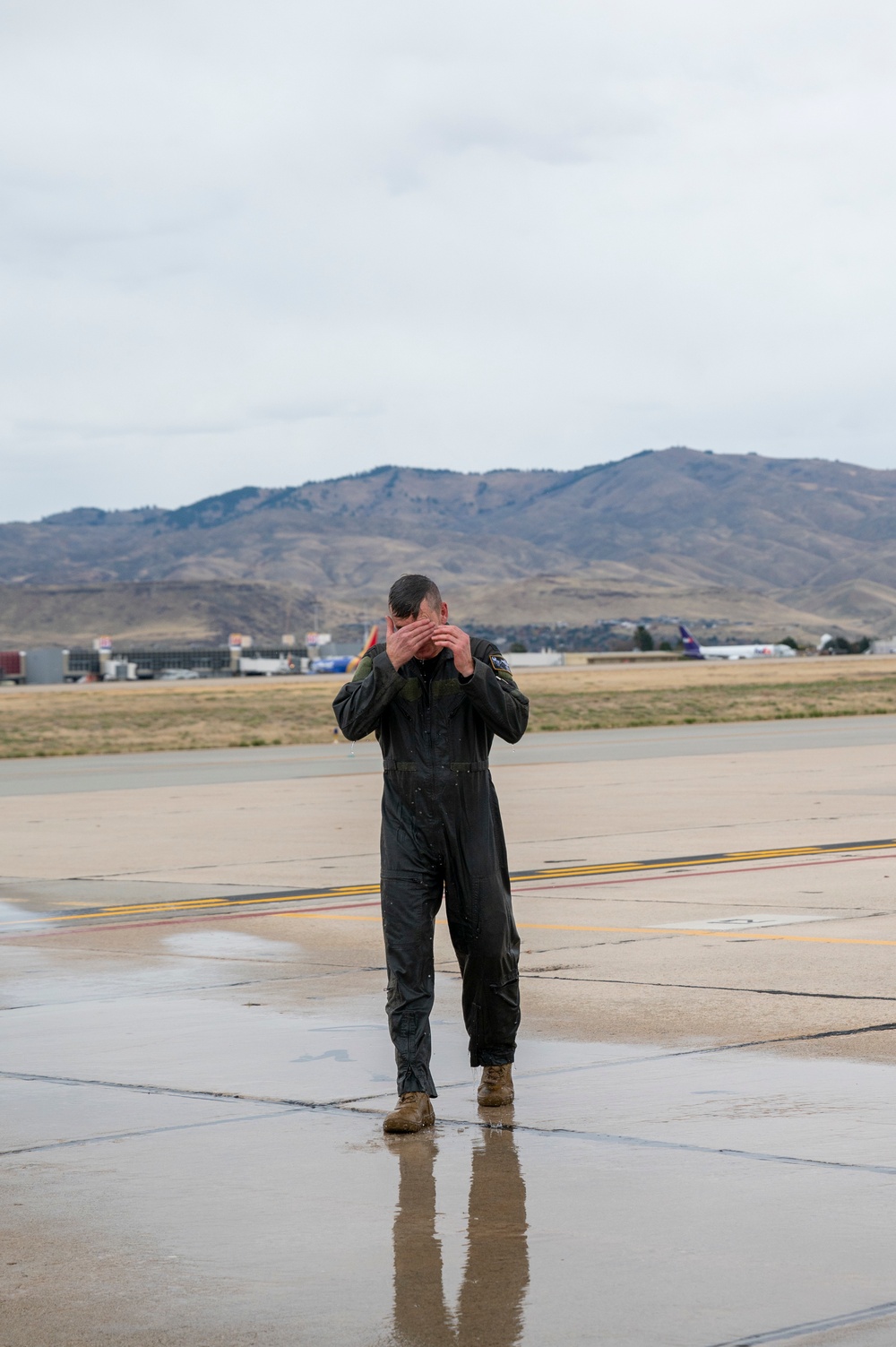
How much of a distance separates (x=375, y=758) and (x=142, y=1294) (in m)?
30.9

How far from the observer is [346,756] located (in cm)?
3809

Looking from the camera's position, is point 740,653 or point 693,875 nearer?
point 693,875

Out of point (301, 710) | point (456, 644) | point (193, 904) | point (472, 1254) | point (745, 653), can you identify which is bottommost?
point (193, 904)

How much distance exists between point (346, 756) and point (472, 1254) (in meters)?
32.7

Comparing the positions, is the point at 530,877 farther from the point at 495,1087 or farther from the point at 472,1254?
the point at 472,1254

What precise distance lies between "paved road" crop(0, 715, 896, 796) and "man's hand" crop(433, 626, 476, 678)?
73.5 ft

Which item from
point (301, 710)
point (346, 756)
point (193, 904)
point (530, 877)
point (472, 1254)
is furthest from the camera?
point (301, 710)

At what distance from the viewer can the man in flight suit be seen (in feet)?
24.1

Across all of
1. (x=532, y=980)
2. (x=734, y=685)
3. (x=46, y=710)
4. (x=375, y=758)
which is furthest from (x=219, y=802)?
(x=734, y=685)

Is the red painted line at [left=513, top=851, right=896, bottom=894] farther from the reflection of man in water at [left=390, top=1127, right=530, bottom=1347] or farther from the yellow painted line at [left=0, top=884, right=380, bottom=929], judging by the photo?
the reflection of man in water at [left=390, top=1127, right=530, bottom=1347]

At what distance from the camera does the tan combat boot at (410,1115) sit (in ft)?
22.9

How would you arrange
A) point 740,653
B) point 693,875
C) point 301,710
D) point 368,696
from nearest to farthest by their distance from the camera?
point 368,696 < point 693,875 < point 301,710 < point 740,653

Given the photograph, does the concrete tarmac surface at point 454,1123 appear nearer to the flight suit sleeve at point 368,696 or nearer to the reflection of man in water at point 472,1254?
the reflection of man in water at point 472,1254

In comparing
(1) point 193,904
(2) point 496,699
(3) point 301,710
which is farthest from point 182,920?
(3) point 301,710
